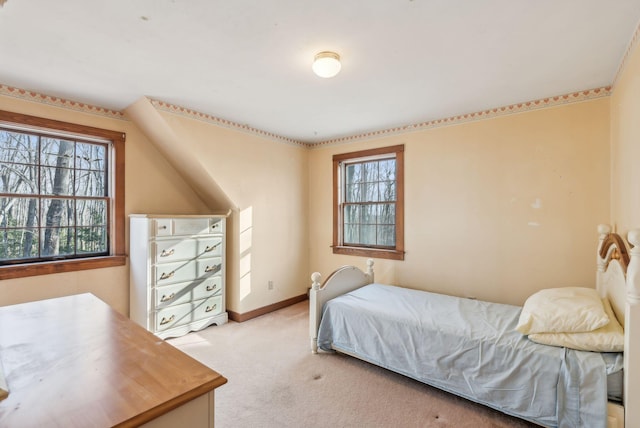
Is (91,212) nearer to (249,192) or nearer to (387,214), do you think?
(249,192)

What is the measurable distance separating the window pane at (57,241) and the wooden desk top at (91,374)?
1826 mm

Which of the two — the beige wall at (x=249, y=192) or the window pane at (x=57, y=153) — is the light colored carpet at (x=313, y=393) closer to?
the beige wall at (x=249, y=192)

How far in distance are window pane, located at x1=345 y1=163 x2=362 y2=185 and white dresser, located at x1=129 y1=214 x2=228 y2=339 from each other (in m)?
1.85

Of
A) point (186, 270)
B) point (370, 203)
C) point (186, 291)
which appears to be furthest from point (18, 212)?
point (370, 203)

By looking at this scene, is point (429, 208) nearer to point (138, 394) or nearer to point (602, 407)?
point (602, 407)

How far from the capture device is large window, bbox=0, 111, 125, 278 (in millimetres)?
2773

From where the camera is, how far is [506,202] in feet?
10.5

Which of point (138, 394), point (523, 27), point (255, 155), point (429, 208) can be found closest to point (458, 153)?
point (429, 208)

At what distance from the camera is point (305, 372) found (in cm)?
265

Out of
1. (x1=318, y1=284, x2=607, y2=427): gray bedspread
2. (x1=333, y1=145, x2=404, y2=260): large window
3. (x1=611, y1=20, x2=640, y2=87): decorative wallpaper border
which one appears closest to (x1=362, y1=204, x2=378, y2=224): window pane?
(x1=333, y1=145, x2=404, y2=260): large window

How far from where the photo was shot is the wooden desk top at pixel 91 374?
820 millimetres

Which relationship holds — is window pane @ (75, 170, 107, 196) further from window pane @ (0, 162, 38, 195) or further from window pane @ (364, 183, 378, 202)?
window pane @ (364, 183, 378, 202)

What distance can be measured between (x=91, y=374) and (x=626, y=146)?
335cm

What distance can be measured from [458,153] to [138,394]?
11.6ft
